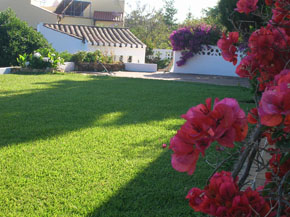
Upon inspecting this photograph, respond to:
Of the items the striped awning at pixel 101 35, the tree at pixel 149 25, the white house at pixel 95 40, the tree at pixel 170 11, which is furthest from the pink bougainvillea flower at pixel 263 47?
the tree at pixel 170 11

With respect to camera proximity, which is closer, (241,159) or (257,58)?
(241,159)

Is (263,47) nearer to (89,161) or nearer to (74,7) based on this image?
(89,161)

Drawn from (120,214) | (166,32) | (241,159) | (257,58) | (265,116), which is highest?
(166,32)

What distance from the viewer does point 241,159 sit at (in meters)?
1.12

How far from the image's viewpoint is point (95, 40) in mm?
20375

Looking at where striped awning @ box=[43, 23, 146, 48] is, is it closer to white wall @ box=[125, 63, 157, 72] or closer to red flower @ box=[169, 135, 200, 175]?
white wall @ box=[125, 63, 157, 72]

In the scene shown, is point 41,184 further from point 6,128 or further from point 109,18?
point 109,18

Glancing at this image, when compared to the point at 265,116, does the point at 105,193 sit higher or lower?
lower

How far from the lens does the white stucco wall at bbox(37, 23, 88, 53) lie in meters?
20.2

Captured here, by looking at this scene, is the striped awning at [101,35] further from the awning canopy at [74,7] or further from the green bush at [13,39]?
the awning canopy at [74,7]

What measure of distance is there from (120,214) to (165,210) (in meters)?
0.36

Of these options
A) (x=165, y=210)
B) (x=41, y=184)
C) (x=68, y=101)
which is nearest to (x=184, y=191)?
(x=165, y=210)

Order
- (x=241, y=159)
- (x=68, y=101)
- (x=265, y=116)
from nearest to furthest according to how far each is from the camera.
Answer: (x=265, y=116), (x=241, y=159), (x=68, y=101)

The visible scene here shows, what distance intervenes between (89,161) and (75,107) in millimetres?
3007
